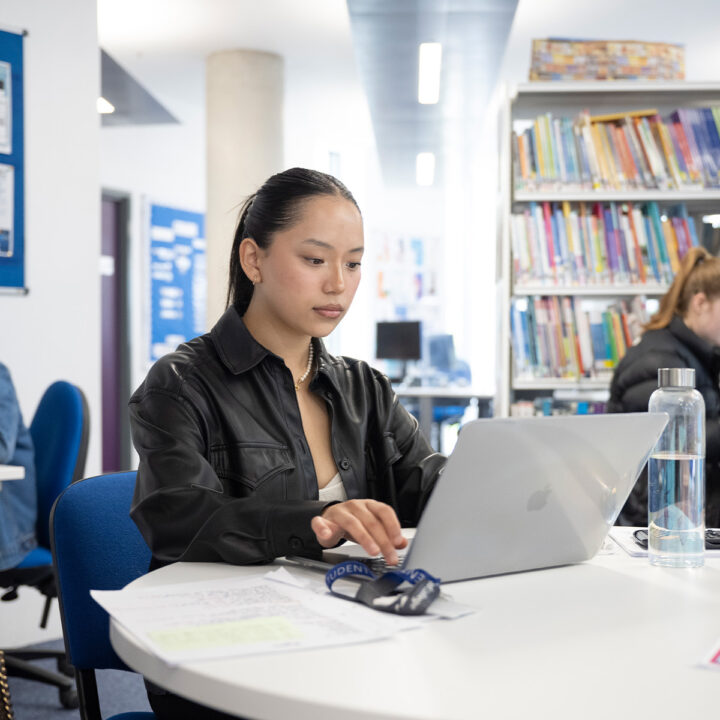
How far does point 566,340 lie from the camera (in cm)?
363

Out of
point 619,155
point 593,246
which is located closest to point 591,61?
point 619,155

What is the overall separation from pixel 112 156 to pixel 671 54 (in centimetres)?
451

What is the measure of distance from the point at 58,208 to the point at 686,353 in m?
2.36

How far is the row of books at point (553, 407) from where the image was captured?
358 cm

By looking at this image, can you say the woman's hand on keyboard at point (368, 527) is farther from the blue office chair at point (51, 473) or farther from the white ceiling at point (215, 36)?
the white ceiling at point (215, 36)

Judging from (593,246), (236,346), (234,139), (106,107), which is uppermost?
(106,107)

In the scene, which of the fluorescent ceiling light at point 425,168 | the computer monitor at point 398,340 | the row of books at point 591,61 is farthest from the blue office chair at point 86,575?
the fluorescent ceiling light at point 425,168

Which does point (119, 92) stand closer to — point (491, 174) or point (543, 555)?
point (491, 174)

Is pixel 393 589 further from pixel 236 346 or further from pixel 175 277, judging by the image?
pixel 175 277

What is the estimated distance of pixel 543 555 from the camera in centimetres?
116

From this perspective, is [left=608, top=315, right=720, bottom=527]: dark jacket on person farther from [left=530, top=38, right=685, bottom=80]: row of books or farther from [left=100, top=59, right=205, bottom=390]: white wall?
[left=100, top=59, right=205, bottom=390]: white wall

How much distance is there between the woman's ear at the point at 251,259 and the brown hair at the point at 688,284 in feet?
6.21

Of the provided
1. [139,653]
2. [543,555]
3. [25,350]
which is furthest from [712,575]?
[25,350]

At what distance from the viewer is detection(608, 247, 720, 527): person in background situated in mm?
2955
